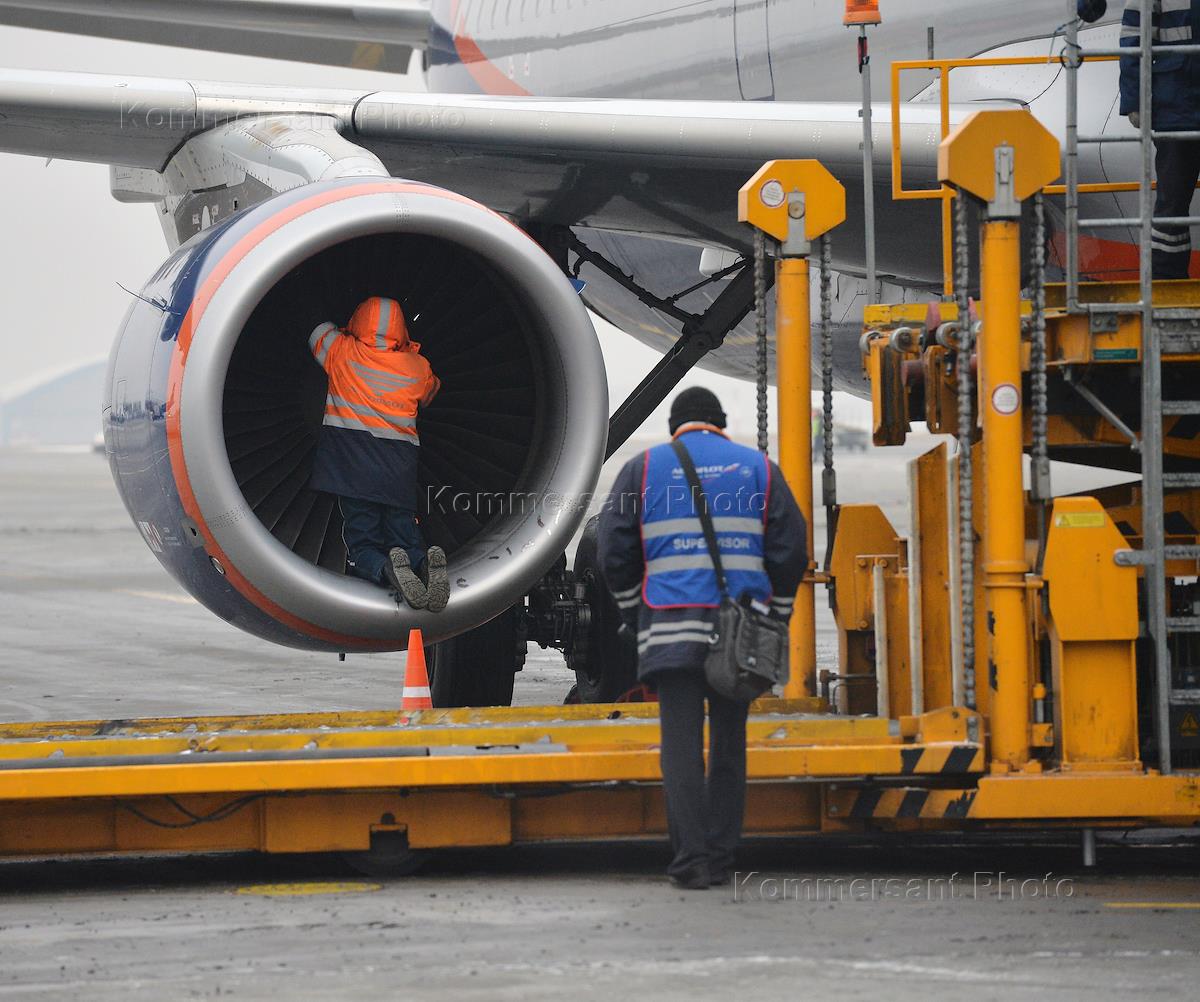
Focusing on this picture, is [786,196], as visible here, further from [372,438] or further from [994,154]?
[372,438]

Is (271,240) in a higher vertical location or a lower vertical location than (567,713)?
higher

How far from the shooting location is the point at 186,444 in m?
6.02

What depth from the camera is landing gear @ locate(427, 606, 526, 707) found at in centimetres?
874

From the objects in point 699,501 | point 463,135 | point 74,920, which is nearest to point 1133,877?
point 699,501

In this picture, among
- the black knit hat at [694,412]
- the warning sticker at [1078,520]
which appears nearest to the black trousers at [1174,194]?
the warning sticker at [1078,520]

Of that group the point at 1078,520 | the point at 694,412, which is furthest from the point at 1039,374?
the point at 694,412

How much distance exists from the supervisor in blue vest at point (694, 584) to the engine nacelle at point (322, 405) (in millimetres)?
979

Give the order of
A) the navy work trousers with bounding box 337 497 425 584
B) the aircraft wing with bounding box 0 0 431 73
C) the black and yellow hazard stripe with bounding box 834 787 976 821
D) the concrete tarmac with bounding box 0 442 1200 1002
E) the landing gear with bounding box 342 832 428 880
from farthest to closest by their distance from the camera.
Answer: the aircraft wing with bounding box 0 0 431 73 < the navy work trousers with bounding box 337 497 425 584 < the landing gear with bounding box 342 832 428 880 < the black and yellow hazard stripe with bounding box 834 787 976 821 < the concrete tarmac with bounding box 0 442 1200 1002

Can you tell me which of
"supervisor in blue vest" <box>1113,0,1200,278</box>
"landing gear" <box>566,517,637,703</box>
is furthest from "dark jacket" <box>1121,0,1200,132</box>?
"landing gear" <box>566,517,637,703</box>

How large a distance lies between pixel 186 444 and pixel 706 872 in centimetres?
205

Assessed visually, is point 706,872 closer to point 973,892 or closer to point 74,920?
point 973,892

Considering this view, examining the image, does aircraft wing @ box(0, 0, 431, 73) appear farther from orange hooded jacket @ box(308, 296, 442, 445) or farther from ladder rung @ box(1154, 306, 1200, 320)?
ladder rung @ box(1154, 306, 1200, 320)
